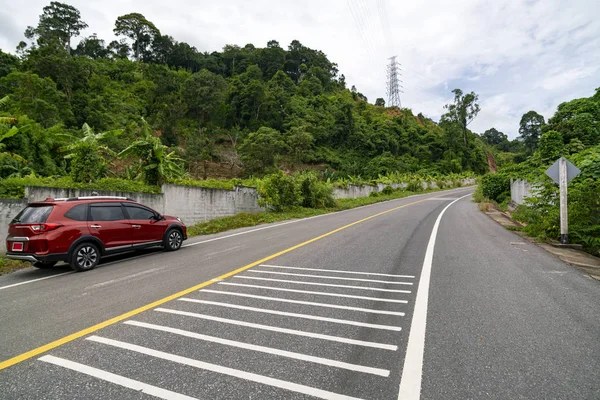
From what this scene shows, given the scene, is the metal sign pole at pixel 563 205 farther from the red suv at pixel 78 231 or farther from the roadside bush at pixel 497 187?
the roadside bush at pixel 497 187

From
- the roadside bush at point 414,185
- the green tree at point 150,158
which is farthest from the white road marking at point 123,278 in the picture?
the roadside bush at point 414,185

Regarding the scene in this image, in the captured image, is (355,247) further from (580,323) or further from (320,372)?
(320,372)

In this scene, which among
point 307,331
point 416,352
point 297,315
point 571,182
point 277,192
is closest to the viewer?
point 416,352

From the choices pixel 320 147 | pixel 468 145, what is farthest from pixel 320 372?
pixel 468 145

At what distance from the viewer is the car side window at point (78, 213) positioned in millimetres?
7234

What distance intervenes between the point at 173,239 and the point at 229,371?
7274mm

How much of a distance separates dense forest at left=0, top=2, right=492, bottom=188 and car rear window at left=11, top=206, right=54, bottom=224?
7508 millimetres

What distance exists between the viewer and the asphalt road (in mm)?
2719

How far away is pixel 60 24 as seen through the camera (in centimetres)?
7219

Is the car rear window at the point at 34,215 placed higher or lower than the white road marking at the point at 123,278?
higher

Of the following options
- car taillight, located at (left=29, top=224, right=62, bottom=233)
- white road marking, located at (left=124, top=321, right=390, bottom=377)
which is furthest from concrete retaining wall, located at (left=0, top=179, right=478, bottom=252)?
white road marking, located at (left=124, top=321, right=390, bottom=377)

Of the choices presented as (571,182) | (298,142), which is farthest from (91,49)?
(571,182)

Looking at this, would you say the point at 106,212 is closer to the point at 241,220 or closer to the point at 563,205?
the point at 241,220

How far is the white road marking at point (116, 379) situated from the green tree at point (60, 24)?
86199 millimetres
